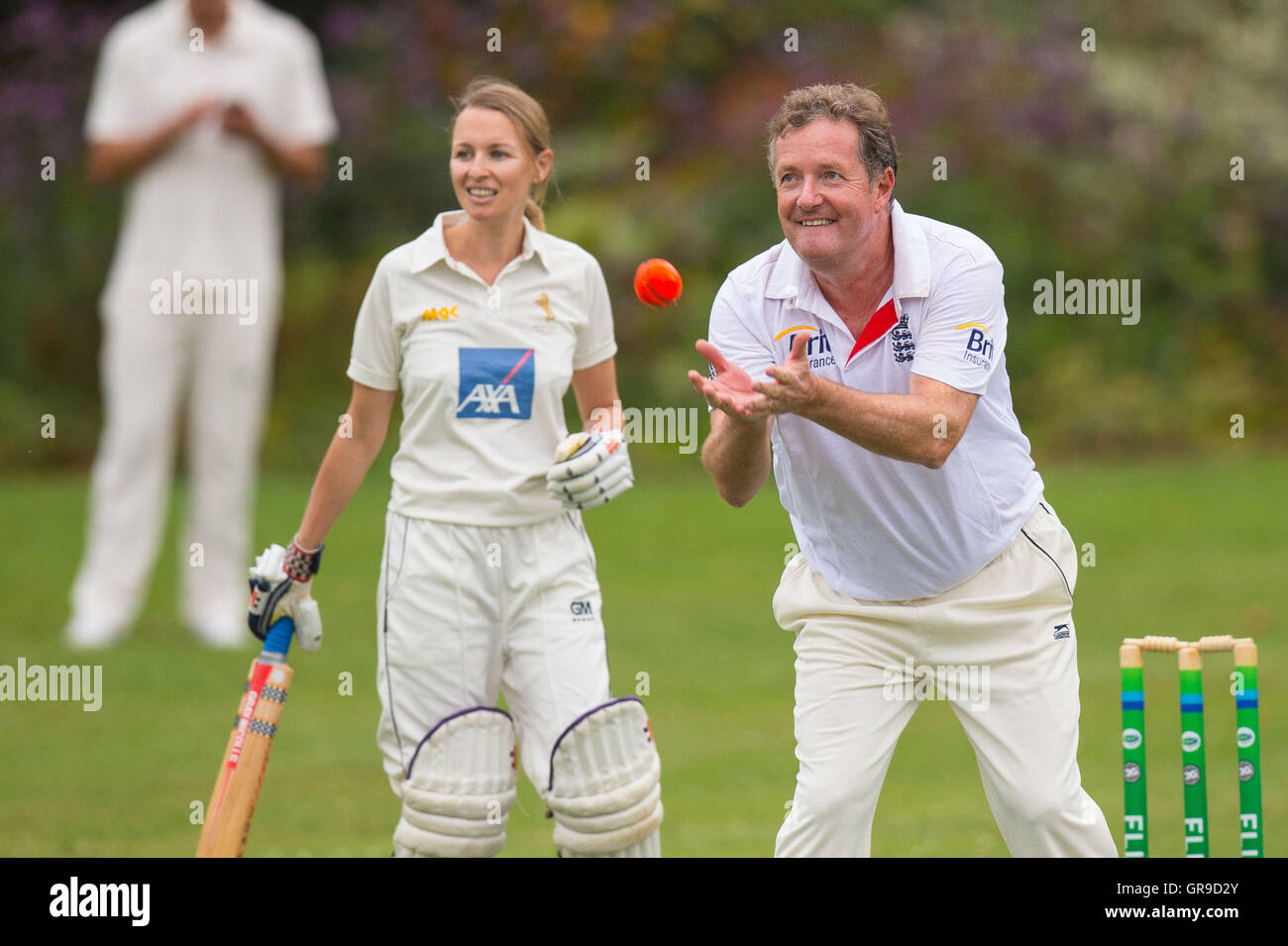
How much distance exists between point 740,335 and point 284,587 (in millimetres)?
1282

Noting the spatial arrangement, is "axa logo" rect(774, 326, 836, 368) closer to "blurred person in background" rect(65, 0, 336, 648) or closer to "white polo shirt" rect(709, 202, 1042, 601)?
"white polo shirt" rect(709, 202, 1042, 601)

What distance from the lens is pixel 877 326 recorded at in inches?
157

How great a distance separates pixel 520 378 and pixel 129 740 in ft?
11.7

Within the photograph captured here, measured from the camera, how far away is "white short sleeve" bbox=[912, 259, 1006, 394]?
3.87m

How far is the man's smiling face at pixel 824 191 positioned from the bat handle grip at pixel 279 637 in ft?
5.14

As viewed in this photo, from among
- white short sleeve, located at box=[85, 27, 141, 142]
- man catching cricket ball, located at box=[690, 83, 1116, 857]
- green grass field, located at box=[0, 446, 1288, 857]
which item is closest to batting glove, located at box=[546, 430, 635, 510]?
man catching cricket ball, located at box=[690, 83, 1116, 857]

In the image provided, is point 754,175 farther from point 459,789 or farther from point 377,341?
point 459,789

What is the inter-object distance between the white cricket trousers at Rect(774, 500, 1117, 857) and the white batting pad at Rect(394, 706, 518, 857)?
2.23 feet

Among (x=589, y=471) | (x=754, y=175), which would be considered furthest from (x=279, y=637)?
(x=754, y=175)

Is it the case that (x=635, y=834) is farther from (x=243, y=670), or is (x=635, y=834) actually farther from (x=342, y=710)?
(x=243, y=670)

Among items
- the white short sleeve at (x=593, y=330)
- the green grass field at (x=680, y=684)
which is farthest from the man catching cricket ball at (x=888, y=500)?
the green grass field at (x=680, y=684)

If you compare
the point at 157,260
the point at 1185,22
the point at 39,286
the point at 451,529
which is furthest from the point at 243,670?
the point at 1185,22

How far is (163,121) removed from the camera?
8461 mm

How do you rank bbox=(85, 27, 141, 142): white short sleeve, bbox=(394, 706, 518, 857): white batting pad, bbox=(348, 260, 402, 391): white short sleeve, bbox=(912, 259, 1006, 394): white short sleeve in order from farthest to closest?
bbox=(85, 27, 141, 142): white short sleeve < bbox=(348, 260, 402, 391): white short sleeve < bbox=(394, 706, 518, 857): white batting pad < bbox=(912, 259, 1006, 394): white short sleeve
